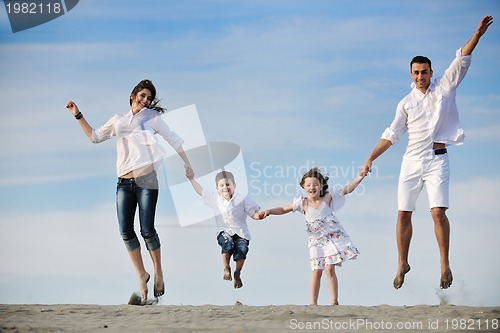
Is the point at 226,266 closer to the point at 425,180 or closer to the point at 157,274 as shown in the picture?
the point at 157,274

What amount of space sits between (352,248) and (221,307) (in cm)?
199

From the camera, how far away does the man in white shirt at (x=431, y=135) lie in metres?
9.82

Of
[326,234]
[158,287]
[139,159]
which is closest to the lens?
[139,159]

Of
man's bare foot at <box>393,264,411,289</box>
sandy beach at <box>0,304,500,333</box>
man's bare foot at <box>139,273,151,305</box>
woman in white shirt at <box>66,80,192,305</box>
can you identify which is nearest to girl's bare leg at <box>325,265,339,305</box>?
man's bare foot at <box>393,264,411,289</box>

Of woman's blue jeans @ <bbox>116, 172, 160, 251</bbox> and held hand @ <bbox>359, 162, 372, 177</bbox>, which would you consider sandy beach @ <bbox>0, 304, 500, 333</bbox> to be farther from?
held hand @ <bbox>359, 162, 372, 177</bbox>

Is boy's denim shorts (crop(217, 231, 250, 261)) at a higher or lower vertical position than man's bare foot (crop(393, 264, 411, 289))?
higher

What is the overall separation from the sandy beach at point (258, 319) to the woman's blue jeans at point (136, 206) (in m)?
0.92

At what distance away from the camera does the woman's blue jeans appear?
10438 millimetres

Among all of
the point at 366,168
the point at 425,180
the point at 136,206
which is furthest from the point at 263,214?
the point at 425,180

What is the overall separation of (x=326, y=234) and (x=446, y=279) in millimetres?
1769

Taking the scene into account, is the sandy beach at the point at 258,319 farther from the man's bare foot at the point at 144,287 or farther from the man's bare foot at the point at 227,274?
the man's bare foot at the point at 227,274

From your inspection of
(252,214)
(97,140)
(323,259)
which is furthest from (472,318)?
(97,140)

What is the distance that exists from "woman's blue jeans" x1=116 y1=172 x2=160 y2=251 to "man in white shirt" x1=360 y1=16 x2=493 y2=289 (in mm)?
2951

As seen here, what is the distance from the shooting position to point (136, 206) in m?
10.7
